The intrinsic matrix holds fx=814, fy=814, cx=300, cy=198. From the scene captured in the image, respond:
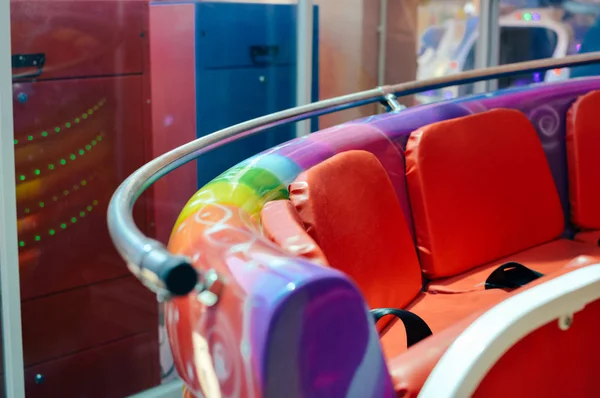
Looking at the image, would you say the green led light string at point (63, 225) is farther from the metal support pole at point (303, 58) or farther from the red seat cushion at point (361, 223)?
the red seat cushion at point (361, 223)

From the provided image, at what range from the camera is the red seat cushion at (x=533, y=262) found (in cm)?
177

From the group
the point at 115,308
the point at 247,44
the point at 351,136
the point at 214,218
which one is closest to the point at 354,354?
the point at 214,218

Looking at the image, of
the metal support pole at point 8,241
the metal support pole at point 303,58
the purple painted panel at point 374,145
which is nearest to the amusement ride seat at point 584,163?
the purple painted panel at point 374,145

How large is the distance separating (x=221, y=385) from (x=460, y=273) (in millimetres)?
1085

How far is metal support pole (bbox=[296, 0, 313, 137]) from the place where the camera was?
2605mm

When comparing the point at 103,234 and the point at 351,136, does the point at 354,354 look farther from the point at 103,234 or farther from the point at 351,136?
the point at 103,234

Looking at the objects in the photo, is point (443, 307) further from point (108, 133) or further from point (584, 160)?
point (108, 133)

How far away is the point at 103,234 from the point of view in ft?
7.20

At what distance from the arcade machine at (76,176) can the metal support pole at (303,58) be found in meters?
0.59

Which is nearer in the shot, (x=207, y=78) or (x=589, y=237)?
(x=589, y=237)

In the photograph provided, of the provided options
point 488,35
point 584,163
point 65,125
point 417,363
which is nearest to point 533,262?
point 584,163

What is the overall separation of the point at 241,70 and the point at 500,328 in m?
1.70

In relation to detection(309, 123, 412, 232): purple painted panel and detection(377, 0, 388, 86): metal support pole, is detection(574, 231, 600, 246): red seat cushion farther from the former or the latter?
detection(377, 0, 388, 86): metal support pole

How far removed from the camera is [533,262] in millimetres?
1933
